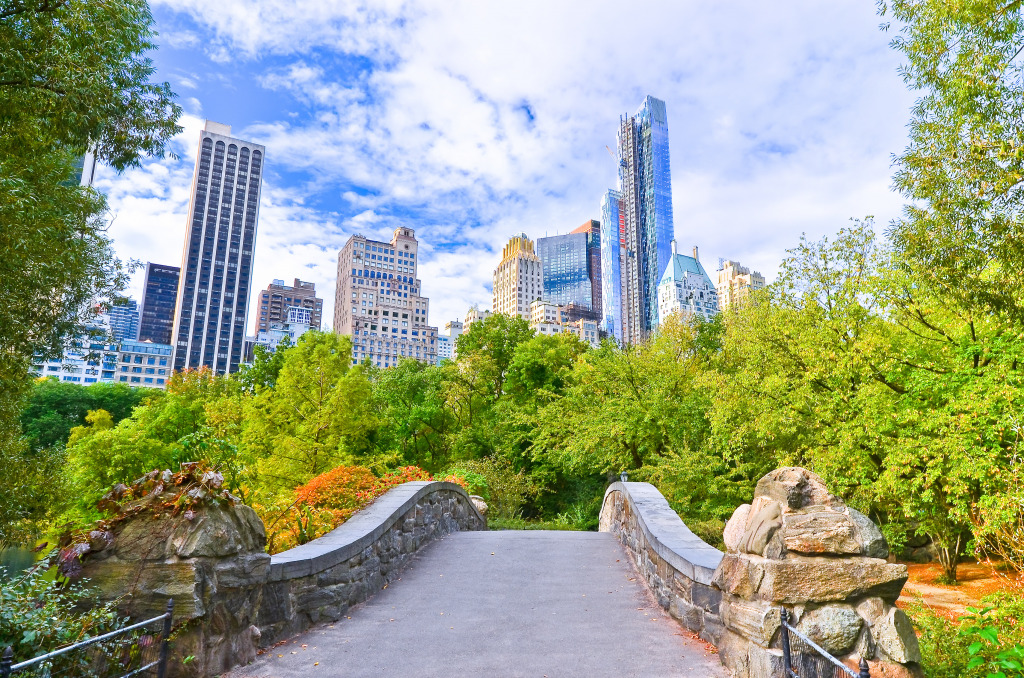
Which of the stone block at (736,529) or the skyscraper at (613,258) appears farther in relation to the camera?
the skyscraper at (613,258)

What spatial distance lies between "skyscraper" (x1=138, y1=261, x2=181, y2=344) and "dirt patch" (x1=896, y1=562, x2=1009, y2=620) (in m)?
181

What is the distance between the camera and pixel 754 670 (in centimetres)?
398

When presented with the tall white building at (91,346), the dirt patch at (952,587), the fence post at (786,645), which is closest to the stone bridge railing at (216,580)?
the fence post at (786,645)

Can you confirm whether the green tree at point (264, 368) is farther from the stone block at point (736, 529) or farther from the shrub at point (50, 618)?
the stone block at point (736, 529)

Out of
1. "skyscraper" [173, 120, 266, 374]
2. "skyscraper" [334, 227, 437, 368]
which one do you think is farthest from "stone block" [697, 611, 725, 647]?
"skyscraper" [173, 120, 266, 374]

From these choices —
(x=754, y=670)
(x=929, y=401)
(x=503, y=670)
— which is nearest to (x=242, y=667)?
(x=503, y=670)

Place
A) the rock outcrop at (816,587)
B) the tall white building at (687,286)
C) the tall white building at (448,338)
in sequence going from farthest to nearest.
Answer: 1. the tall white building at (448,338)
2. the tall white building at (687,286)
3. the rock outcrop at (816,587)

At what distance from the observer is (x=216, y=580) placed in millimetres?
4121

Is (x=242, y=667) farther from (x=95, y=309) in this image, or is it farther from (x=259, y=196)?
(x=259, y=196)

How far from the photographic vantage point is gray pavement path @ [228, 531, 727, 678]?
4457 mm

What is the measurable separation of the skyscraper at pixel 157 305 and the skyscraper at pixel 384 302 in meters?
63.8

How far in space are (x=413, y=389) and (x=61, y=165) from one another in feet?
74.7

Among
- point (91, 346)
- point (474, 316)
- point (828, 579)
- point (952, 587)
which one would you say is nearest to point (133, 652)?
point (828, 579)

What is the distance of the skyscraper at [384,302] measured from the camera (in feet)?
397
